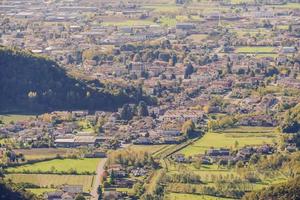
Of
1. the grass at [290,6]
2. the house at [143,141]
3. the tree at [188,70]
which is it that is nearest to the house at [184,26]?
the grass at [290,6]

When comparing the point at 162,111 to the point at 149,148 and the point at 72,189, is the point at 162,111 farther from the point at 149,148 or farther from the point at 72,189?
the point at 72,189

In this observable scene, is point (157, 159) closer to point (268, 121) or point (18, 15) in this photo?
point (268, 121)

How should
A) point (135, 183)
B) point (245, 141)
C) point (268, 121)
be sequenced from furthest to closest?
point (268, 121) < point (245, 141) < point (135, 183)

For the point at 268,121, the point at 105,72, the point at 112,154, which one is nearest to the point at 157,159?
the point at 112,154

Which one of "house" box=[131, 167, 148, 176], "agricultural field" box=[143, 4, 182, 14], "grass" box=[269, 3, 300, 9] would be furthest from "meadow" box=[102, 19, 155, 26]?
"house" box=[131, 167, 148, 176]

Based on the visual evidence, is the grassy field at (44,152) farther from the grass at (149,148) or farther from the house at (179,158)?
the house at (179,158)
